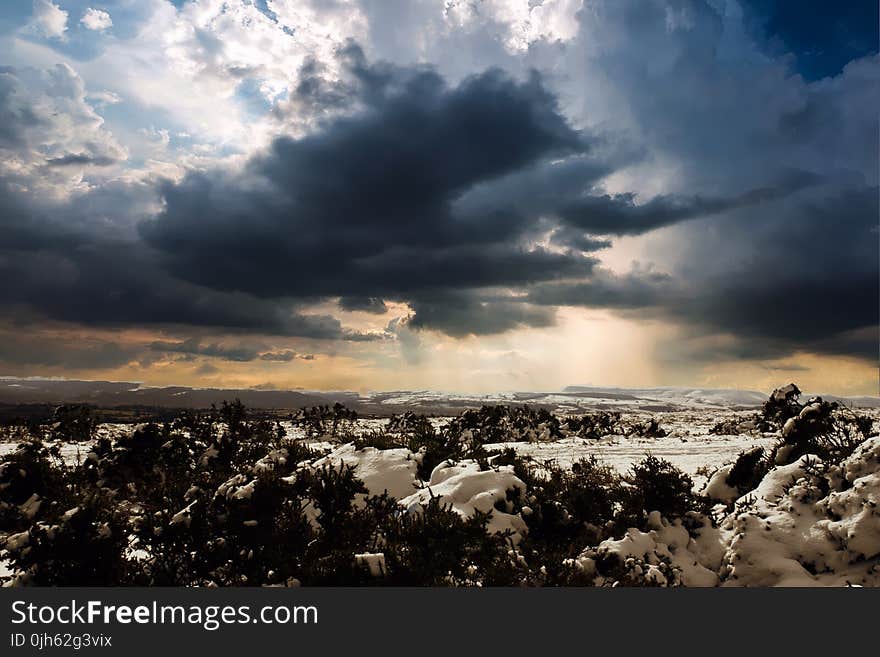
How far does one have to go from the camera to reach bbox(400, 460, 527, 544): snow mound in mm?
8664

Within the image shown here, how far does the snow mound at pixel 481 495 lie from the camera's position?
866 cm

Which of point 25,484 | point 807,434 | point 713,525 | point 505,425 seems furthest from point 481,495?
point 505,425

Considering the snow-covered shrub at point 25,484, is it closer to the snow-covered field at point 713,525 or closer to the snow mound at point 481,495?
A: the snow-covered field at point 713,525

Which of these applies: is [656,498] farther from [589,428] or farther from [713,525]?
[589,428]

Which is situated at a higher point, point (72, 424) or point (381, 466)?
point (381, 466)

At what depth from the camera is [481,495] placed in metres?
9.06

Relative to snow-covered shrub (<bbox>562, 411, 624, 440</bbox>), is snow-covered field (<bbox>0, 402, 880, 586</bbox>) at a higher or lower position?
higher

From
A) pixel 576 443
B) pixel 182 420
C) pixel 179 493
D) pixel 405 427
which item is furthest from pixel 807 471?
pixel 405 427

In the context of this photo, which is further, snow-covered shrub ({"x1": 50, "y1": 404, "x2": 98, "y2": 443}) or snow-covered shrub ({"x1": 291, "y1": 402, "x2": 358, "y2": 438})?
snow-covered shrub ({"x1": 291, "y1": 402, "x2": 358, "y2": 438})

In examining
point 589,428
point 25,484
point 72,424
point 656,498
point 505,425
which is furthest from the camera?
point 589,428

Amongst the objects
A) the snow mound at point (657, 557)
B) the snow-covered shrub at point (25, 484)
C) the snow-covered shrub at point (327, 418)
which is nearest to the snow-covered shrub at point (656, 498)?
the snow mound at point (657, 557)

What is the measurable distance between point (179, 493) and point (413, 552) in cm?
487

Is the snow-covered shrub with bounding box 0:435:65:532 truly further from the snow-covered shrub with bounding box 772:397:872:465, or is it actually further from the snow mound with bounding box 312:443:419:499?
the snow-covered shrub with bounding box 772:397:872:465

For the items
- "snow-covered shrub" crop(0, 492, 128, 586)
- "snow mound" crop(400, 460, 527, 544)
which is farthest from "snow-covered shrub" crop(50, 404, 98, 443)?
"snow mound" crop(400, 460, 527, 544)
